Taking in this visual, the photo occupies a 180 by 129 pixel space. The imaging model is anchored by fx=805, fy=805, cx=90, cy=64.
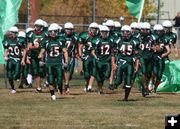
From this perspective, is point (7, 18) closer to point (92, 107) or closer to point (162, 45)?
point (162, 45)

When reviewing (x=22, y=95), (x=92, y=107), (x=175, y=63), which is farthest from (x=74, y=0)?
(x=92, y=107)

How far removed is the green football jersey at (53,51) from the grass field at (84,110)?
93 centimetres

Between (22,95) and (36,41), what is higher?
(36,41)

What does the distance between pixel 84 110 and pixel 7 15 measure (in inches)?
306

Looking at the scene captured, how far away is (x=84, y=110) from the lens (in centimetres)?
1634

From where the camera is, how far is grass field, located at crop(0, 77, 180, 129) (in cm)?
1377

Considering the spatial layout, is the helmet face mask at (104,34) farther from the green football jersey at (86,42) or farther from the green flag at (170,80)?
the green flag at (170,80)

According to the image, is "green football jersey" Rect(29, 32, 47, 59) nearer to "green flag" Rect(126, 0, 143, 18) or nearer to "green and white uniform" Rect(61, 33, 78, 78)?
"green and white uniform" Rect(61, 33, 78, 78)

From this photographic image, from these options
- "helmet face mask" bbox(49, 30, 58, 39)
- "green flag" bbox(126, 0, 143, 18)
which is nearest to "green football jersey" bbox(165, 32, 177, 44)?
"green flag" bbox(126, 0, 143, 18)

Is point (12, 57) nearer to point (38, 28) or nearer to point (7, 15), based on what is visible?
point (38, 28)

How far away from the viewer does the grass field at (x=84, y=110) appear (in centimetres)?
1377

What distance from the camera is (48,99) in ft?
62.4

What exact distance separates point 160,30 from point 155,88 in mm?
1621

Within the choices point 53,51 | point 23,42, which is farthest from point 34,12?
point 53,51
